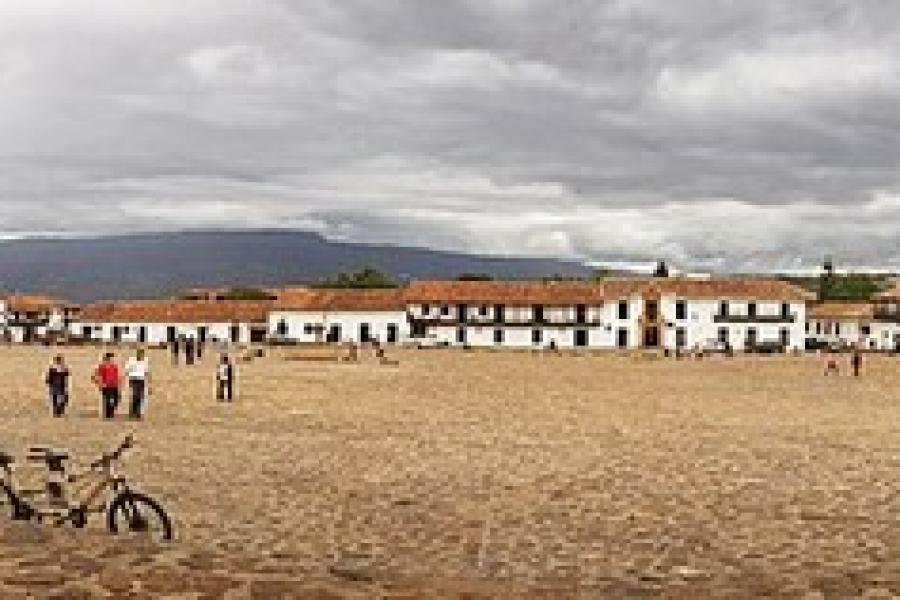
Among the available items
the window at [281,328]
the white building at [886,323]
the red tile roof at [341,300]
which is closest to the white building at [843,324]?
the white building at [886,323]

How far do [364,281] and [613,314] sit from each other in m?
38.2

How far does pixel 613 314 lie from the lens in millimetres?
91688

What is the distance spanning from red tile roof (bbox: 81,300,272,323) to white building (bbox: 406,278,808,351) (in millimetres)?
14667

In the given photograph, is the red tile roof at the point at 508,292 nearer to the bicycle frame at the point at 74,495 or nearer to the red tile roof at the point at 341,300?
the red tile roof at the point at 341,300

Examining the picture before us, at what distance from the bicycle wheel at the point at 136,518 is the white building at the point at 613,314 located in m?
80.5

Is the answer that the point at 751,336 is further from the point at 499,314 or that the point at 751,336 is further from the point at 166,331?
the point at 166,331

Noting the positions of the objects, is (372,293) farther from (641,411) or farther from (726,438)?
(726,438)

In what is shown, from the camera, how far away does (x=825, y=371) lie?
57312 millimetres

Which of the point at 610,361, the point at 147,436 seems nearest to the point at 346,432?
the point at 147,436

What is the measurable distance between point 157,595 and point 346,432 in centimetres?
1611

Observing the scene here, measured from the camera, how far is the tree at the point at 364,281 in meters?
124

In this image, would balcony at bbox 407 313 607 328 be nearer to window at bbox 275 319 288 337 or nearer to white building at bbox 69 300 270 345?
window at bbox 275 319 288 337

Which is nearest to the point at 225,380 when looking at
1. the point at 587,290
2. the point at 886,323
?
the point at 587,290

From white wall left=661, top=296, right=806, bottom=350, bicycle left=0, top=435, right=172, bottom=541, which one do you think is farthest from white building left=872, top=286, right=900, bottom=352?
bicycle left=0, top=435, right=172, bottom=541
